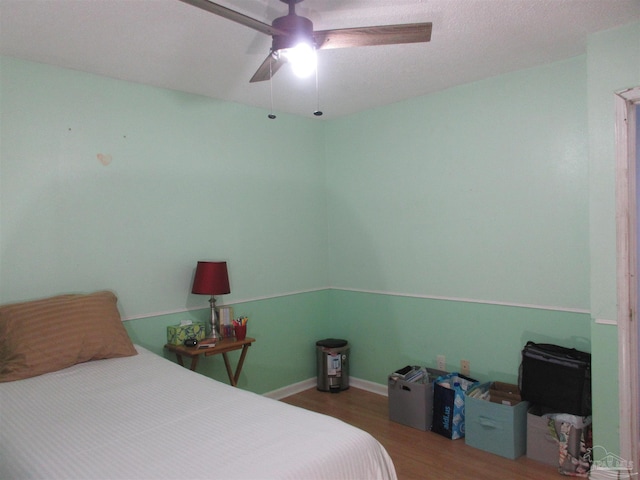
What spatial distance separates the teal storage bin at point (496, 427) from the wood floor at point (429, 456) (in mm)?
53

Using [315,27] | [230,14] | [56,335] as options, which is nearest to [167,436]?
[56,335]

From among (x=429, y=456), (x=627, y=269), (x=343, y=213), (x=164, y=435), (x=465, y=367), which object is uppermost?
(x=343, y=213)

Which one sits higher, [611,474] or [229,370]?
[229,370]

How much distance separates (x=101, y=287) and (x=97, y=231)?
14.6 inches

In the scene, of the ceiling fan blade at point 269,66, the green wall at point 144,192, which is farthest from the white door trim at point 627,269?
the green wall at point 144,192

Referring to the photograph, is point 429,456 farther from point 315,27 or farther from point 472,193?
point 315,27

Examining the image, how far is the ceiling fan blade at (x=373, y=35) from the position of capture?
185 cm

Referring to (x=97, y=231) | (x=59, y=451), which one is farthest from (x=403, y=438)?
(x=97, y=231)

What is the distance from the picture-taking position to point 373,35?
1.92 meters

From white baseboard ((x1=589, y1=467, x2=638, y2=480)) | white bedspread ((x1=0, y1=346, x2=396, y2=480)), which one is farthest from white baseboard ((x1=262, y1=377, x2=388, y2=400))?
white bedspread ((x1=0, y1=346, x2=396, y2=480))

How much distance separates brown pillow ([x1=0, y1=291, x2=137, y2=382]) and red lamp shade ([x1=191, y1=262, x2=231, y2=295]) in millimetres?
640

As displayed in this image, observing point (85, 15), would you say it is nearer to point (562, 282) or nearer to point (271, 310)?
point (271, 310)

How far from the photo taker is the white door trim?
2420mm

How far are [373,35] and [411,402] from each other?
2545 mm
